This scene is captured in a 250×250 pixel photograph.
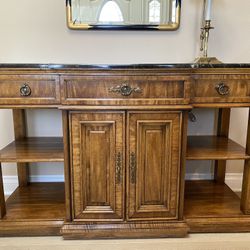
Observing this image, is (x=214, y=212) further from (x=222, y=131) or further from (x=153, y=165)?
(x=222, y=131)

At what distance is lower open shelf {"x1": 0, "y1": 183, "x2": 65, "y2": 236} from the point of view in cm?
135

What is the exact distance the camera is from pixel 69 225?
133cm

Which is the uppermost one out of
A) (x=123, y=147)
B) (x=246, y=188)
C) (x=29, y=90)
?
(x=29, y=90)

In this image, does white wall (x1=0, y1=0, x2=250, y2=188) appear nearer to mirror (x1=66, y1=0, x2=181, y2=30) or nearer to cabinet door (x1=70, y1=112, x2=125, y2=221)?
mirror (x1=66, y1=0, x2=181, y2=30)

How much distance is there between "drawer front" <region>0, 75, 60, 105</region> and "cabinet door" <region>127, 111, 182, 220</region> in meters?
0.38

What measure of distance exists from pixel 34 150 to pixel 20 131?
0.36 metres

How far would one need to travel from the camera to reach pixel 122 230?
1324 millimetres

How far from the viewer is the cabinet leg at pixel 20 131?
172cm

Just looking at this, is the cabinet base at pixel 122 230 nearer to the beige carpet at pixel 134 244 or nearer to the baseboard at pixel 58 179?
the beige carpet at pixel 134 244

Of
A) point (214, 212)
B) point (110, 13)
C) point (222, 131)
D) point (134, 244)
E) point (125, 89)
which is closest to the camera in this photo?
point (125, 89)

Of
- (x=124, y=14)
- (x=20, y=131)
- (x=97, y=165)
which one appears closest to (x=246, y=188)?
(x=97, y=165)

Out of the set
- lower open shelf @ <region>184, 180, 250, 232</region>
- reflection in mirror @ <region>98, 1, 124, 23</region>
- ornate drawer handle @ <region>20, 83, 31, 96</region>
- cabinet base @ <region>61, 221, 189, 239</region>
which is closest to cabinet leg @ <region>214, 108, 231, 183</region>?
lower open shelf @ <region>184, 180, 250, 232</region>

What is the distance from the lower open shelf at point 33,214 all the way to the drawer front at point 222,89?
0.98 metres

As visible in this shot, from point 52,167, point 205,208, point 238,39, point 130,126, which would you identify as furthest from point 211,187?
point 52,167
